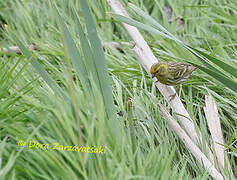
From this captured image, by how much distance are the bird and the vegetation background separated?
0.24 ft

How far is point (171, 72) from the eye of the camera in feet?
7.45

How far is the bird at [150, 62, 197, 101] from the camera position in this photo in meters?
2.22

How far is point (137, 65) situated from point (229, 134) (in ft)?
2.47

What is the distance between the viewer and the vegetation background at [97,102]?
1367 millimetres

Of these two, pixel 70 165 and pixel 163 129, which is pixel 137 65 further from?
pixel 70 165

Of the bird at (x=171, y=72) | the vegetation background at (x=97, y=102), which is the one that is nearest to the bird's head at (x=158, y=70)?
the bird at (x=171, y=72)

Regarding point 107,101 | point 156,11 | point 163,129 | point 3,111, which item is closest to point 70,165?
point 107,101

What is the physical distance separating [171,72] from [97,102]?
3.15 ft

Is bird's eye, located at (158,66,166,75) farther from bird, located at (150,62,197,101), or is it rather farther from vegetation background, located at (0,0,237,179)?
vegetation background, located at (0,0,237,179)

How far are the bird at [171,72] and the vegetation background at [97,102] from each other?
2.8 inches

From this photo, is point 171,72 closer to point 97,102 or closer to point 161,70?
→ point 161,70

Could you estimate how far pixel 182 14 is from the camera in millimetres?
3496

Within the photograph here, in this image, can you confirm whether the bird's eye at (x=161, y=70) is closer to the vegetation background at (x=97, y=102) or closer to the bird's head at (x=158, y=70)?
the bird's head at (x=158, y=70)

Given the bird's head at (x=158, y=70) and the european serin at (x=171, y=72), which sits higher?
the bird's head at (x=158, y=70)
